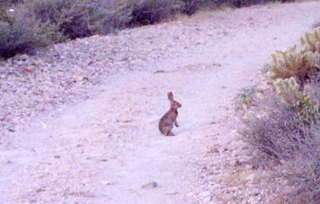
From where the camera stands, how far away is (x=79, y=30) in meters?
16.6

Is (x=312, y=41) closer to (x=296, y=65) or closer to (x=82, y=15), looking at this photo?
(x=296, y=65)

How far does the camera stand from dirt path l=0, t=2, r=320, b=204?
5.81 metres

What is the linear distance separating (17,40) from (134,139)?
5.41 metres

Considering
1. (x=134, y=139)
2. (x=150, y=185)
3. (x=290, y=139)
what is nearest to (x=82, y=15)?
(x=134, y=139)

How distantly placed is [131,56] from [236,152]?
6.72m

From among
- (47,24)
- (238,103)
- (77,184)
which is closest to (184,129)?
(238,103)

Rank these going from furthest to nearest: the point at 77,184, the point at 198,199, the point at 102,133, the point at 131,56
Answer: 1. the point at 131,56
2. the point at 102,133
3. the point at 77,184
4. the point at 198,199

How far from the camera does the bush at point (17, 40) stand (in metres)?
12.0

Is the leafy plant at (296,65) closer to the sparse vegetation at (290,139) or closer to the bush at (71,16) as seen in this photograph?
the sparse vegetation at (290,139)

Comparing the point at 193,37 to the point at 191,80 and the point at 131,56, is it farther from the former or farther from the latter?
the point at 191,80

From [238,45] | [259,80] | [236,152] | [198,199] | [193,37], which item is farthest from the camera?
[193,37]

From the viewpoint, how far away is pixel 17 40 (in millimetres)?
12164

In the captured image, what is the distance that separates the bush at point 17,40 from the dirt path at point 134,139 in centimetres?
202

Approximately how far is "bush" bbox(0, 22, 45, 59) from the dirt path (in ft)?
6.63
